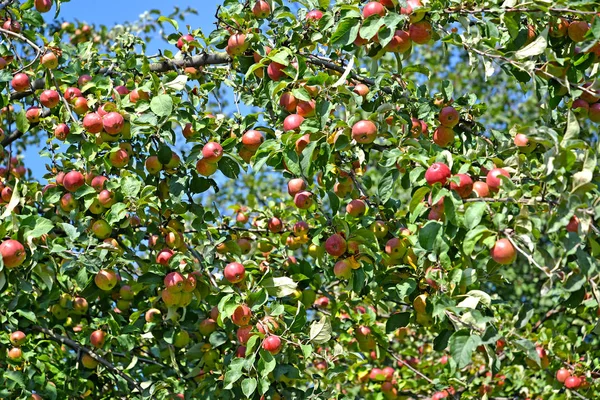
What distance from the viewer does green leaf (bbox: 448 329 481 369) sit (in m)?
1.93

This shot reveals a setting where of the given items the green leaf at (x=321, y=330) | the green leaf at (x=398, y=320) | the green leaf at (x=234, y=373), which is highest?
the green leaf at (x=234, y=373)

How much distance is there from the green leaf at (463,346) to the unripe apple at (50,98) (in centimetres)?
186

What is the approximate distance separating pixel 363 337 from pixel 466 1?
4.78 feet

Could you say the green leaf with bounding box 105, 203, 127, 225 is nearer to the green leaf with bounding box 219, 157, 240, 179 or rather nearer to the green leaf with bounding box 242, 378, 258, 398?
the green leaf with bounding box 219, 157, 240, 179

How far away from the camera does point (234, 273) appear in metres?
2.52

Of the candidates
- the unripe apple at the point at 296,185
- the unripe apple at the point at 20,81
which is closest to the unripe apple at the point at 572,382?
the unripe apple at the point at 296,185

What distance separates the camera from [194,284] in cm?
255

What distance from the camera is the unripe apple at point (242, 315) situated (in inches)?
92.3

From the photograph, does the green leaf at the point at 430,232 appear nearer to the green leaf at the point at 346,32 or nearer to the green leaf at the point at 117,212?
the green leaf at the point at 346,32

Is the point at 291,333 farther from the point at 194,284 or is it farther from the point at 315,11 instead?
the point at 315,11

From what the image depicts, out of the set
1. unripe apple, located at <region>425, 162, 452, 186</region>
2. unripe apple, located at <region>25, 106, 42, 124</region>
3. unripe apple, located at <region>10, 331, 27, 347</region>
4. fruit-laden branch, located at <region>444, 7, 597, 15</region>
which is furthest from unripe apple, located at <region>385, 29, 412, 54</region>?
unripe apple, located at <region>10, 331, 27, 347</region>

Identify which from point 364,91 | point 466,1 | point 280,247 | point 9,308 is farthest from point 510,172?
point 9,308

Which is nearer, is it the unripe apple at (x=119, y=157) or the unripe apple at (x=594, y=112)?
the unripe apple at (x=594, y=112)

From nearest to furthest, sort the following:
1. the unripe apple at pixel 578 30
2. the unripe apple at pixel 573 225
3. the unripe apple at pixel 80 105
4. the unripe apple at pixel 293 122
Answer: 1. the unripe apple at pixel 573 225
2. the unripe apple at pixel 578 30
3. the unripe apple at pixel 293 122
4. the unripe apple at pixel 80 105
